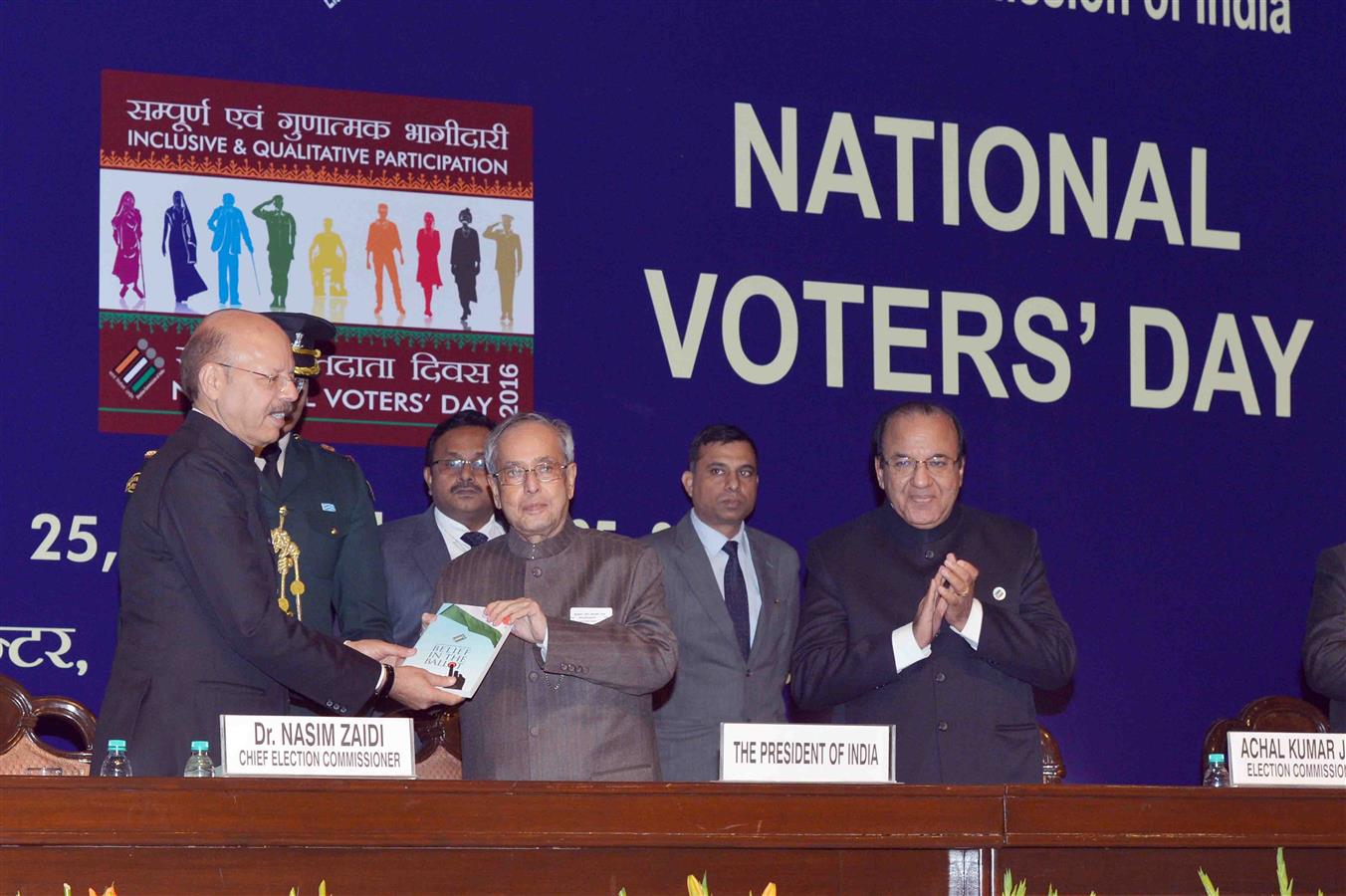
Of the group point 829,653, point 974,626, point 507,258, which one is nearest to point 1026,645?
point 974,626

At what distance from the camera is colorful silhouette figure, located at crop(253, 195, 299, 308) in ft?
16.6

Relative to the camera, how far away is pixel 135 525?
3117 millimetres

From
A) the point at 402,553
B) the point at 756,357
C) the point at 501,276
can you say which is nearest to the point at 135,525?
the point at 402,553

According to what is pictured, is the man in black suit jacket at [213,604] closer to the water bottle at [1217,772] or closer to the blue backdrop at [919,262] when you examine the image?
the water bottle at [1217,772]

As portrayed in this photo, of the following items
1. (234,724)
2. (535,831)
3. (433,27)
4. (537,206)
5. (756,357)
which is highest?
(433,27)

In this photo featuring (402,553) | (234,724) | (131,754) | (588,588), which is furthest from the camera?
(402,553)

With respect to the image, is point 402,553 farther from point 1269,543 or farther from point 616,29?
point 1269,543

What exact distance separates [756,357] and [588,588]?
2339 mm

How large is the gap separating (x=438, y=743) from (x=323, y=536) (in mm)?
574

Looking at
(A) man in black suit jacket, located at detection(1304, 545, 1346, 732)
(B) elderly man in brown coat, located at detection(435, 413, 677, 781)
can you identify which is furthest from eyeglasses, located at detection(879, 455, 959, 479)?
(A) man in black suit jacket, located at detection(1304, 545, 1346, 732)

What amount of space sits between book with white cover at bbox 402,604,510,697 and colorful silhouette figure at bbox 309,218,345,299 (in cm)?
213

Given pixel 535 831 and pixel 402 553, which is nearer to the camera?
pixel 535 831

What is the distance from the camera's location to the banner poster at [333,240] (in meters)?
4.93

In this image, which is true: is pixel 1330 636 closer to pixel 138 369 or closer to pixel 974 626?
pixel 974 626
